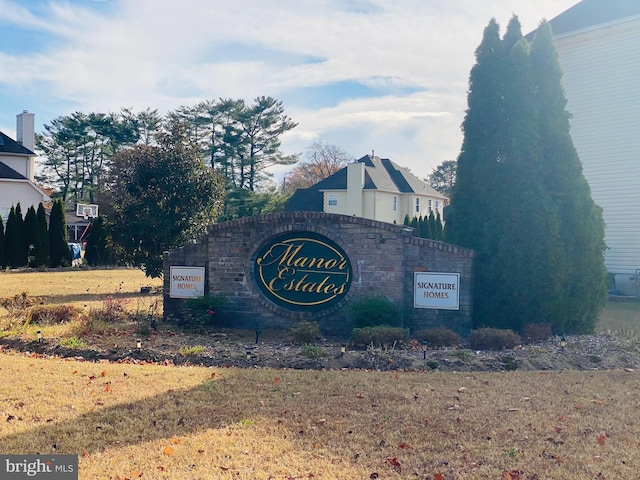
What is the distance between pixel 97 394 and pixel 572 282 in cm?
802

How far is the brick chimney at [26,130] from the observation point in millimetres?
39375

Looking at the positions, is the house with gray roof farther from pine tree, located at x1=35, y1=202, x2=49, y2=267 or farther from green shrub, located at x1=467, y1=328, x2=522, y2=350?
pine tree, located at x1=35, y1=202, x2=49, y2=267

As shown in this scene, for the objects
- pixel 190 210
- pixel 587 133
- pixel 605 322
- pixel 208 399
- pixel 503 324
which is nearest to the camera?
pixel 208 399

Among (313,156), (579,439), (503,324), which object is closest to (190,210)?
(503,324)

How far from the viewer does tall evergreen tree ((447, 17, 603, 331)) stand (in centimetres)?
1005

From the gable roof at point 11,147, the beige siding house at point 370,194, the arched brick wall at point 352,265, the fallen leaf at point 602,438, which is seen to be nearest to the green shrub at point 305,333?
the arched brick wall at point 352,265

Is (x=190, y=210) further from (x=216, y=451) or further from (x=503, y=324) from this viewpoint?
(x=216, y=451)

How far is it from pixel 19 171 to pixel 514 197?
36163 millimetres

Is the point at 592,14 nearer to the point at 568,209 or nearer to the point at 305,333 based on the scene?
the point at 568,209

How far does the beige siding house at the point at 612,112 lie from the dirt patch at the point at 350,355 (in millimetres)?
9560

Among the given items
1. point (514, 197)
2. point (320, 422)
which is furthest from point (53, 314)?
point (514, 197)

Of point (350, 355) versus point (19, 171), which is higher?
point (19, 171)

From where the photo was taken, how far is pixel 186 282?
37.1ft

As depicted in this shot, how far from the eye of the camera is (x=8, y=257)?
28172 mm
